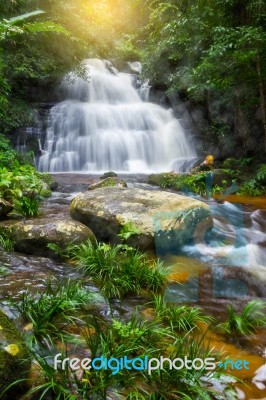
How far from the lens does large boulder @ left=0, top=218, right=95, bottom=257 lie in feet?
13.8

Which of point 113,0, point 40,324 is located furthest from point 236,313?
point 113,0

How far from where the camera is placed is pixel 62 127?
1364cm

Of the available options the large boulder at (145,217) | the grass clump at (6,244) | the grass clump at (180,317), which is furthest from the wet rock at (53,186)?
the grass clump at (180,317)

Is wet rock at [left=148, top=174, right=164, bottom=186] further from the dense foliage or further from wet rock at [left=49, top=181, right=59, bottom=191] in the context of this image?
wet rock at [left=49, top=181, right=59, bottom=191]

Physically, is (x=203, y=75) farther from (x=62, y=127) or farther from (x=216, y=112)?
(x=62, y=127)

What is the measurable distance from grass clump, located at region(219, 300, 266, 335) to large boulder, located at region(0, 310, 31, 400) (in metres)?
1.82

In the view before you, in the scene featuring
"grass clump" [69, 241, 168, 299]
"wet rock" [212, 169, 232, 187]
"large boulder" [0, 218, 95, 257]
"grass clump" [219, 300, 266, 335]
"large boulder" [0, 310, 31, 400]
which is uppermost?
"wet rock" [212, 169, 232, 187]

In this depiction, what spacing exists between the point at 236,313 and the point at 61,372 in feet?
6.48

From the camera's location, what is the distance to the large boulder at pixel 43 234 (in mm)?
4191

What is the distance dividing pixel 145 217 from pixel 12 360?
3.18 meters

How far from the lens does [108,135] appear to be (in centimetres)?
1396

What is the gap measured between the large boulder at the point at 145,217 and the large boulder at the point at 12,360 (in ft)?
8.89

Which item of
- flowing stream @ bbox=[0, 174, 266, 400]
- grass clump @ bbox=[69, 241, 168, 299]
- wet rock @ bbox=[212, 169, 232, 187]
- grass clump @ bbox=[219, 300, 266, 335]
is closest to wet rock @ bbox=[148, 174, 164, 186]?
A: wet rock @ bbox=[212, 169, 232, 187]

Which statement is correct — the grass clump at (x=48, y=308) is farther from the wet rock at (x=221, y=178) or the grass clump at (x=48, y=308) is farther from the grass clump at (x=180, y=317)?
the wet rock at (x=221, y=178)
